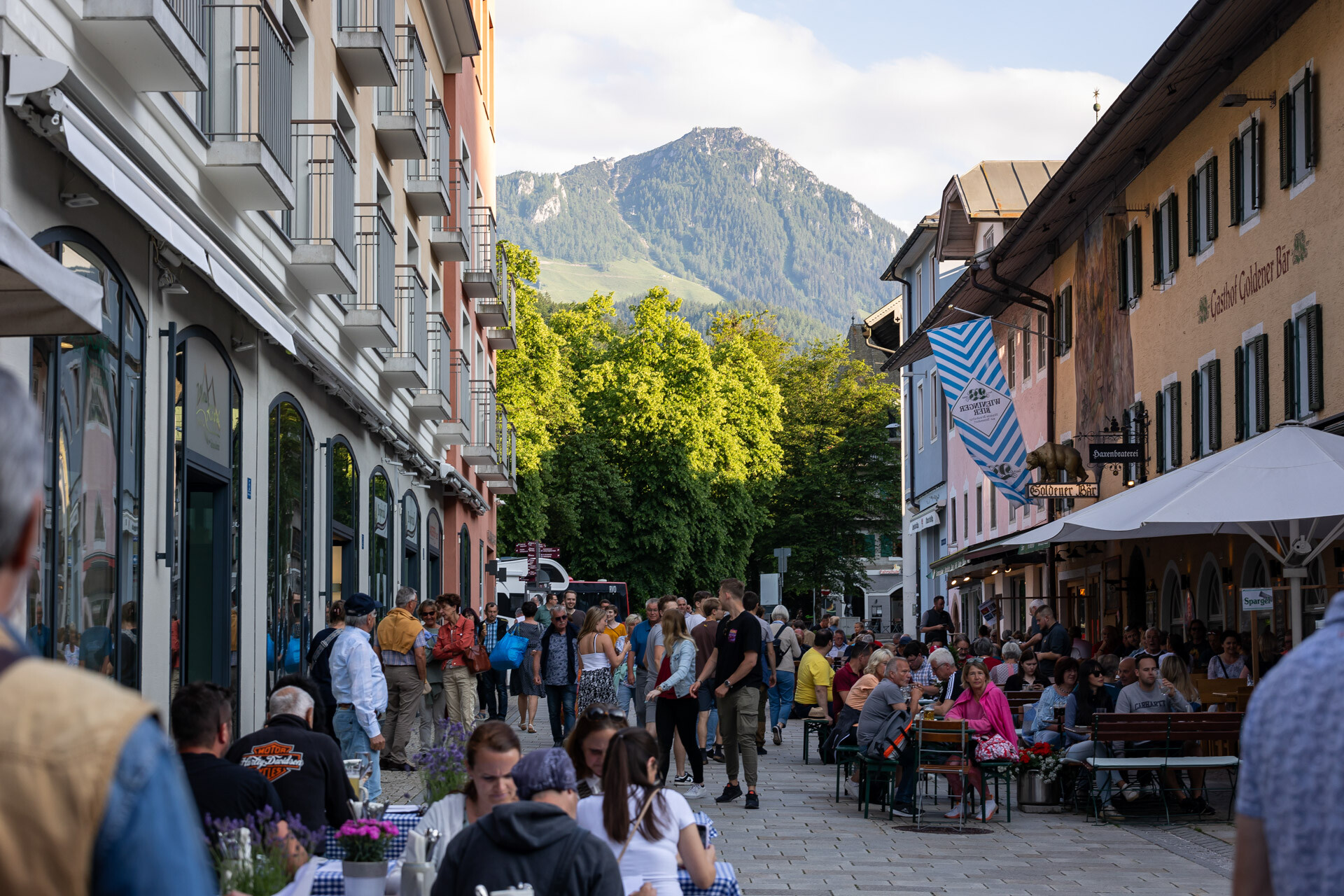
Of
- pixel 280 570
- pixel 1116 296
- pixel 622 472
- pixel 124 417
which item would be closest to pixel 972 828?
pixel 280 570

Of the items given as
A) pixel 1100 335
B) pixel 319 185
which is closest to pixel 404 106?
pixel 319 185

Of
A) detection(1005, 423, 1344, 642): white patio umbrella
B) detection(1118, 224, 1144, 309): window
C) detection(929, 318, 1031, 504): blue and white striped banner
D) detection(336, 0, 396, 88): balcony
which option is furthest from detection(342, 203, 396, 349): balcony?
detection(1118, 224, 1144, 309): window

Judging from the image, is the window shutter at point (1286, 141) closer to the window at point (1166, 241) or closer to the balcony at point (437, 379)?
the window at point (1166, 241)

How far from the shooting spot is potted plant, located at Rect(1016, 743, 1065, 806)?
14.9 metres

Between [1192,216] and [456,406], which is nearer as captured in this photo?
[1192,216]

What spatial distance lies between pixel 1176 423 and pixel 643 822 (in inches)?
760

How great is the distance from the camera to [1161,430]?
24.6m

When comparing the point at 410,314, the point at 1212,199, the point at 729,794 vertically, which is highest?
the point at 1212,199

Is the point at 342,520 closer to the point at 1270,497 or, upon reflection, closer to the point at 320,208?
the point at 320,208

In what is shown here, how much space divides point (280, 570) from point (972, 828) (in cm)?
678

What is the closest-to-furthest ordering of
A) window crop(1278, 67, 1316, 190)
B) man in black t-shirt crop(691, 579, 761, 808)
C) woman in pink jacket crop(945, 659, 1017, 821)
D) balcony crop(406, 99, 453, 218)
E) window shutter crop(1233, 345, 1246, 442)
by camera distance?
1. woman in pink jacket crop(945, 659, 1017, 821)
2. man in black t-shirt crop(691, 579, 761, 808)
3. window crop(1278, 67, 1316, 190)
4. window shutter crop(1233, 345, 1246, 442)
5. balcony crop(406, 99, 453, 218)

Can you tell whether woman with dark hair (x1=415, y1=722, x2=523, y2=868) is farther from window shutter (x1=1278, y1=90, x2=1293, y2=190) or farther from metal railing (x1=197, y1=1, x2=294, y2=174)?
window shutter (x1=1278, y1=90, x2=1293, y2=190)

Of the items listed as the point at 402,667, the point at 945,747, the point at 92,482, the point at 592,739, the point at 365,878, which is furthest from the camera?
the point at 402,667

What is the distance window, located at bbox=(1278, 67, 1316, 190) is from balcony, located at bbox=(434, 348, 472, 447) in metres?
13.6
